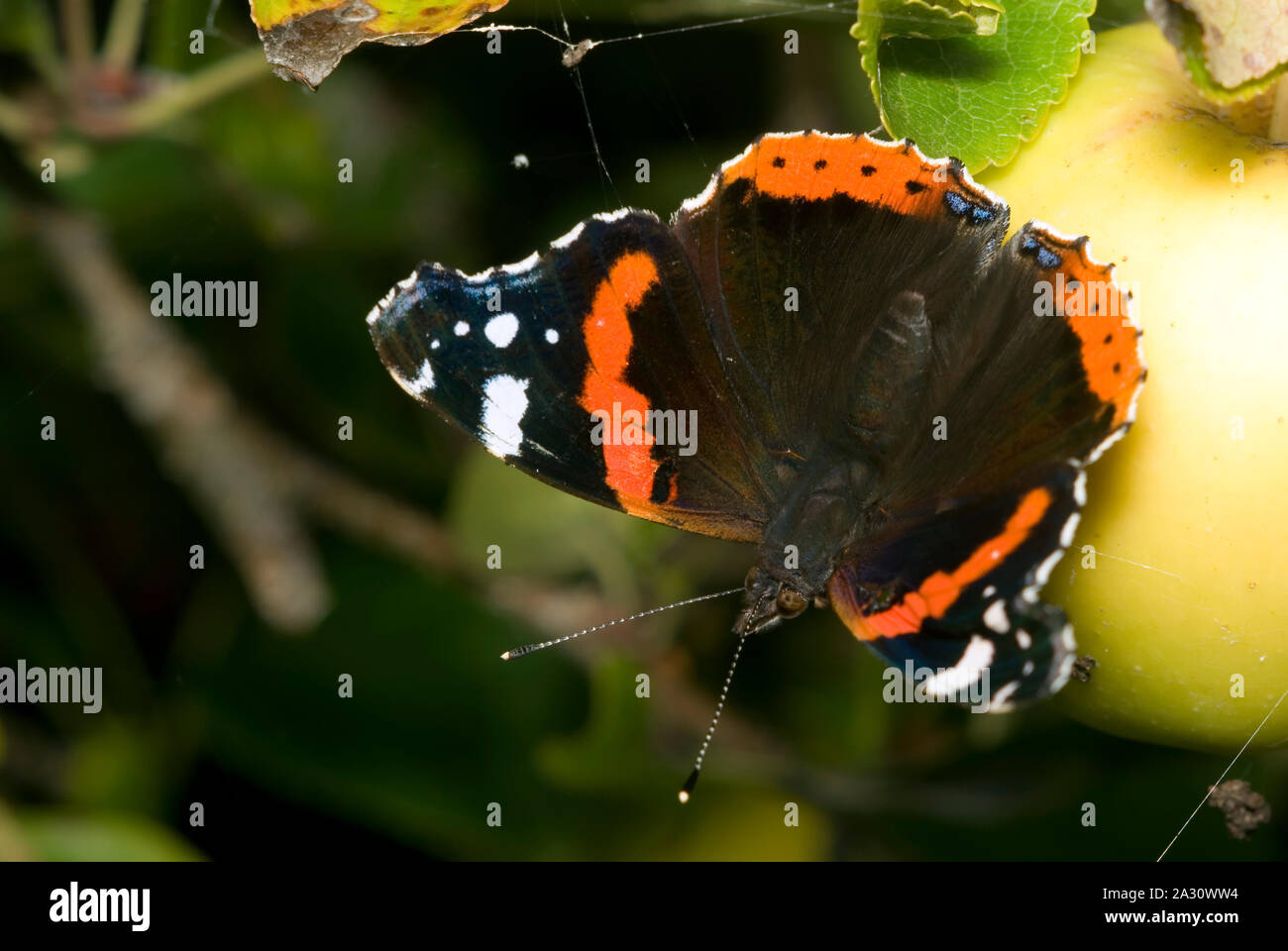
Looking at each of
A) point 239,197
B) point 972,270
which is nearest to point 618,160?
point 239,197

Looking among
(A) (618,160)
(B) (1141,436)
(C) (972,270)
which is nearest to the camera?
(B) (1141,436)

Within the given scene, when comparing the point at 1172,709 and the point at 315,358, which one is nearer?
the point at 1172,709

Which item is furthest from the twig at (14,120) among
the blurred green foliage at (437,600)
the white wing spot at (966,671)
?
the white wing spot at (966,671)

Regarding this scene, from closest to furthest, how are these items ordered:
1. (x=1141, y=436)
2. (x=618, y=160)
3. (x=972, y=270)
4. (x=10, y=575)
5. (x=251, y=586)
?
(x=1141, y=436) < (x=972, y=270) < (x=618, y=160) < (x=251, y=586) < (x=10, y=575)

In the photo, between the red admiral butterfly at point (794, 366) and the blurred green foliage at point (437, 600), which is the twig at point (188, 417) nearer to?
the blurred green foliage at point (437, 600)

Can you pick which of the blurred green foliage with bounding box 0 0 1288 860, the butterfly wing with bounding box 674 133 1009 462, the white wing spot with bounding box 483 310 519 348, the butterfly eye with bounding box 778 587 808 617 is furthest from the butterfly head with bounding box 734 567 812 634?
the blurred green foliage with bounding box 0 0 1288 860

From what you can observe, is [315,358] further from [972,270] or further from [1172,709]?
[1172,709]

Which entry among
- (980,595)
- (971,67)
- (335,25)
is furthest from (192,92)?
(980,595)

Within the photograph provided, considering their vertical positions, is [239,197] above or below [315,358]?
above
